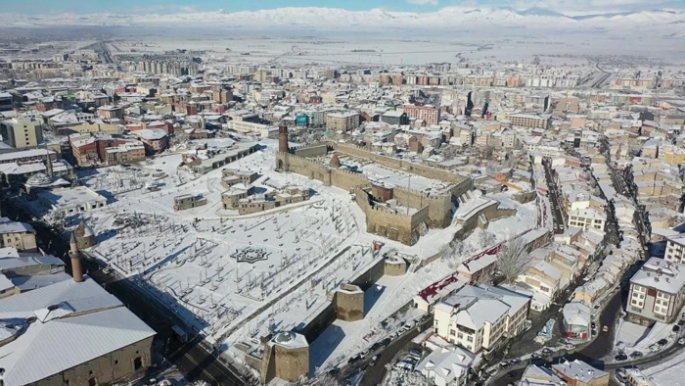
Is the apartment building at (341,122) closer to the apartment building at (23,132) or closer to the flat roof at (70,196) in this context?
the apartment building at (23,132)

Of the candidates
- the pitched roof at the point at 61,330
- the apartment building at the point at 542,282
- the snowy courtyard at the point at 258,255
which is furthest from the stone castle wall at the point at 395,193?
the pitched roof at the point at 61,330

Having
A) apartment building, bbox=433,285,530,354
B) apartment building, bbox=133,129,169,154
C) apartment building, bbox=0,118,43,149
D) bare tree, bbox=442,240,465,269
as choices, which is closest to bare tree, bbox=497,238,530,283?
bare tree, bbox=442,240,465,269

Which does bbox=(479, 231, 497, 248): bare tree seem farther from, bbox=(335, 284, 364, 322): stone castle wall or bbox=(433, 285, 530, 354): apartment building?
bbox=(335, 284, 364, 322): stone castle wall

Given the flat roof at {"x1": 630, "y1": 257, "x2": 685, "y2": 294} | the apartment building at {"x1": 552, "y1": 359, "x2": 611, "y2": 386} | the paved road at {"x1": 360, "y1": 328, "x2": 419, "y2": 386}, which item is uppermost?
the flat roof at {"x1": 630, "y1": 257, "x2": 685, "y2": 294}

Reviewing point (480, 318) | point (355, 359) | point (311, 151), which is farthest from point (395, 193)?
point (355, 359)

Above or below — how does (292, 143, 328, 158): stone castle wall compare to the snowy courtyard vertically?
above

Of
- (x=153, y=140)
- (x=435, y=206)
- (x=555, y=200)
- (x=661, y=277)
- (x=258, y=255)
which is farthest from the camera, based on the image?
(x=153, y=140)

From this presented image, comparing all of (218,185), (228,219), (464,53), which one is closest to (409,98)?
(218,185)

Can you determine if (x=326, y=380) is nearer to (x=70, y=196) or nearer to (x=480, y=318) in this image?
(x=480, y=318)
